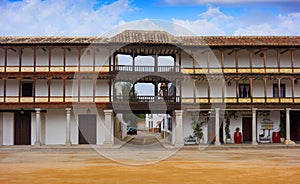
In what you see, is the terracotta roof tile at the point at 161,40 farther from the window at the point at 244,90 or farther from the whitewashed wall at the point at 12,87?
the window at the point at 244,90

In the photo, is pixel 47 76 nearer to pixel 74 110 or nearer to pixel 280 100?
pixel 74 110

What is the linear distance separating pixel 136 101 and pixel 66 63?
678 centimetres

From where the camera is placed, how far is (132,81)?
35062mm

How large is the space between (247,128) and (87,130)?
1433cm

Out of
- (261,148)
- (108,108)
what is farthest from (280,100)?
(108,108)

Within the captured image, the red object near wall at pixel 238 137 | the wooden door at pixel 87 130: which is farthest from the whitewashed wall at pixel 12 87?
the red object near wall at pixel 238 137

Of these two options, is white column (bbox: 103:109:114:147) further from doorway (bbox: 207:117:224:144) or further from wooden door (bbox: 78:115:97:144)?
doorway (bbox: 207:117:224:144)

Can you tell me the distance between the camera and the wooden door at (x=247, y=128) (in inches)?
1452

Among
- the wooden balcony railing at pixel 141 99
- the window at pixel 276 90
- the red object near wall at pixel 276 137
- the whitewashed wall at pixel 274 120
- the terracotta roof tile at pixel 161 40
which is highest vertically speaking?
the terracotta roof tile at pixel 161 40

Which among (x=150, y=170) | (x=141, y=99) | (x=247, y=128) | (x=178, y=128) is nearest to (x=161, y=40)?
(x=141, y=99)

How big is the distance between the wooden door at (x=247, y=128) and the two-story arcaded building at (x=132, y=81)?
76 cm

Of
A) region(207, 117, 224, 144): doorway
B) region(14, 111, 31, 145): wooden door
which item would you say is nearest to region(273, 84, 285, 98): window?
region(207, 117, 224, 144): doorway

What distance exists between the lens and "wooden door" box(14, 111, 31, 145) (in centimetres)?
3525

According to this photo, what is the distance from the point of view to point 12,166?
20.9 m
